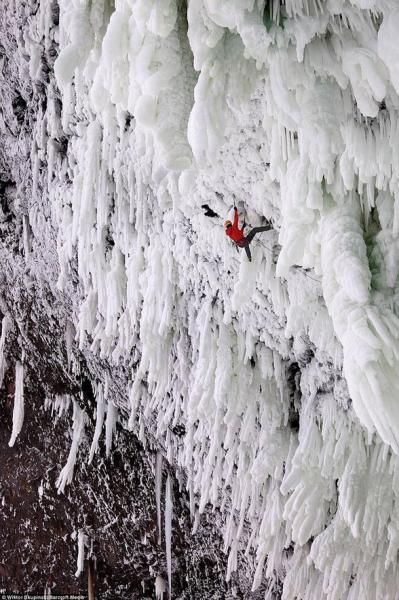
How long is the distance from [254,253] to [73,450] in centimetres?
152

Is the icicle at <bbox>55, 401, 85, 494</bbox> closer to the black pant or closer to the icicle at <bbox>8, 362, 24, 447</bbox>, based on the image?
the icicle at <bbox>8, 362, 24, 447</bbox>

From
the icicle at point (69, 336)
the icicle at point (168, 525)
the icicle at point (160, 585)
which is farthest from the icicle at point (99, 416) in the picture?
the icicle at point (160, 585)

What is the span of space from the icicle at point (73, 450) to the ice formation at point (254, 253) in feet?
0.05

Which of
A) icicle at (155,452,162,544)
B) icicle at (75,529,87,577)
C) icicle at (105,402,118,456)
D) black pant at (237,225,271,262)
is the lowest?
icicle at (75,529,87,577)

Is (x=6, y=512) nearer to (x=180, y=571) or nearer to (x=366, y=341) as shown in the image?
(x=180, y=571)

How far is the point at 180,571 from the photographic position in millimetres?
2951

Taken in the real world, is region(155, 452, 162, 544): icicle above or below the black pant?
below

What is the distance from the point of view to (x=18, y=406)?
9.57 feet

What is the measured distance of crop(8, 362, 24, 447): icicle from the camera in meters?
2.88

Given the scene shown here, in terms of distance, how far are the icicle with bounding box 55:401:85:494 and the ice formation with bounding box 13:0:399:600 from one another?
2 centimetres

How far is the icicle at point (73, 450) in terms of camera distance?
9.37ft

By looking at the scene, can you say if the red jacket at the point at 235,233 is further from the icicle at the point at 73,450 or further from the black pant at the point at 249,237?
the icicle at the point at 73,450

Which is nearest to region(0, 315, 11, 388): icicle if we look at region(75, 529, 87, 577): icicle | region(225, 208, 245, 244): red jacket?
region(75, 529, 87, 577): icicle

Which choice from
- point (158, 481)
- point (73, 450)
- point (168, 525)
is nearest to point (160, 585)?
point (168, 525)
